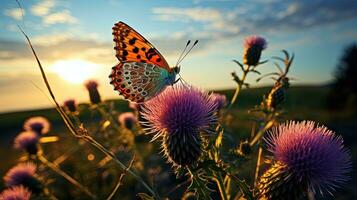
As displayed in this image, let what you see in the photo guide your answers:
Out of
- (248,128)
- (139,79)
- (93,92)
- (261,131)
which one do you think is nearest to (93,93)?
(93,92)

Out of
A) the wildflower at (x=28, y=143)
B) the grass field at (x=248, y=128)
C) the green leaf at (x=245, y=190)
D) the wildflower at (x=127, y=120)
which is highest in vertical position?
the green leaf at (x=245, y=190)

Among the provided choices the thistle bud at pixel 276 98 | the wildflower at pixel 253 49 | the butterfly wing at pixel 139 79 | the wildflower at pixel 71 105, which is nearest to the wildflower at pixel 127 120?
the wildflower at pixel 71 105

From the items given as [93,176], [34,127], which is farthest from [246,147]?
[93,176]

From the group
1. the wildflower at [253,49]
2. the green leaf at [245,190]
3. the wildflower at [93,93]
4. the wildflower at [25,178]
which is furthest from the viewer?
the wildflower at [93,93]

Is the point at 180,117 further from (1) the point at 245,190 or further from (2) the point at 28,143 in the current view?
(2) the point at 28,143

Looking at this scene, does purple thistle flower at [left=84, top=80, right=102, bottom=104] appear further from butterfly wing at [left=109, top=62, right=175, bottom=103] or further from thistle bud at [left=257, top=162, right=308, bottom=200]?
thistle bud at [left=257, top=162, right=308, bottom=200]

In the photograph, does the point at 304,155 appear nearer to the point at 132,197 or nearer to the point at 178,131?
the point at 178,131

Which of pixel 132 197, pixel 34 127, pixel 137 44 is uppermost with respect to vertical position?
pixel 137 44

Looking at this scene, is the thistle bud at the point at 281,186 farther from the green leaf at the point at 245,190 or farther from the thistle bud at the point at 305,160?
the green leaf at the point at 245,190
